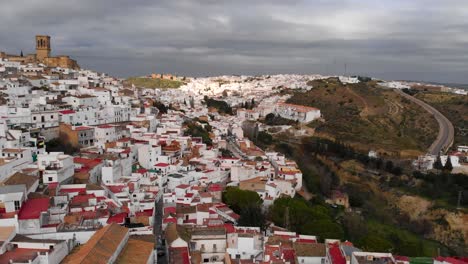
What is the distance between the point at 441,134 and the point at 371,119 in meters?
9.27

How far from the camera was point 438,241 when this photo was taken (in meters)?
A: 29.7

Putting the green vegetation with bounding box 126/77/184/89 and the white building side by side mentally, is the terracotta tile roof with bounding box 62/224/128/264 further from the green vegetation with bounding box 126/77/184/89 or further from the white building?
the green vegetation with bounding box 126/77/184/89

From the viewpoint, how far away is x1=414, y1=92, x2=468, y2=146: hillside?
2104 inches

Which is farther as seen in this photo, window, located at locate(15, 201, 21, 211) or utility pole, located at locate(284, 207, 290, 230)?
utility pole, located at locate(284, 207, 290, 230)

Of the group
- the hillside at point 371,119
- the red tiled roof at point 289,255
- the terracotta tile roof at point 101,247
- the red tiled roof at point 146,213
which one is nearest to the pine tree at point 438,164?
the hillside at point 371,119

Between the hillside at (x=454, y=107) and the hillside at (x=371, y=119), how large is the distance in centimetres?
318

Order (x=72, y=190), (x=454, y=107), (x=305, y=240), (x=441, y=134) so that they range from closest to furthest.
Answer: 1. (x=305, y=240)
2. (x=72, y=190)
3. (x=441, y=134)
4. (x=454, y=107)

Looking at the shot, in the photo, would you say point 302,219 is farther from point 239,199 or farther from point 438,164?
point 438,164

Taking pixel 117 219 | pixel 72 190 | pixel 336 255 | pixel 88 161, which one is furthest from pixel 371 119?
pixel 117 219

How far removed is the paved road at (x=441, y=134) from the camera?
47569 mm

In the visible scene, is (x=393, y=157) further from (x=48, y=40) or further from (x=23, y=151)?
(x=48, y=40)

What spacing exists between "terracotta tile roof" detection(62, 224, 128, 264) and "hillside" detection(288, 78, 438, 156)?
37072 millimetres

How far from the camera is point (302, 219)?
2209 centimetres

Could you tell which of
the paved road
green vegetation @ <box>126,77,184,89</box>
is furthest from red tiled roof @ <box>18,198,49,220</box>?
green vegetation @ <box>126,77,184,89</box>
